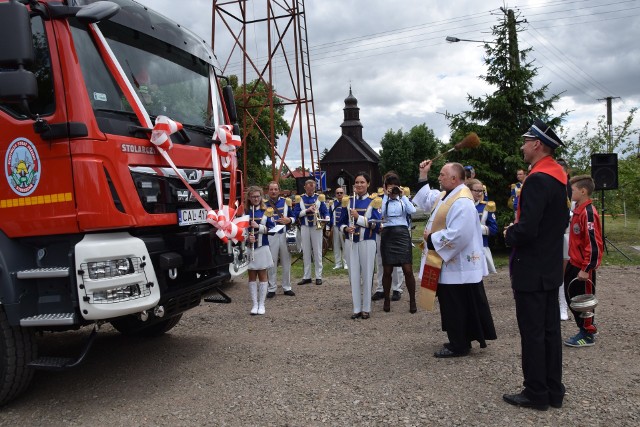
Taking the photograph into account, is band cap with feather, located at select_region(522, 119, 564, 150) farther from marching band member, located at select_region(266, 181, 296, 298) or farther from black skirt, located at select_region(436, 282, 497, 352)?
marching band member, located at select_region(266, 181, 296, 298)

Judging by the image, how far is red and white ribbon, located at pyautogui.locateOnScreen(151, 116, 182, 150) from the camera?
173 inches

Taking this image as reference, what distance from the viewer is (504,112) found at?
15.0 metres

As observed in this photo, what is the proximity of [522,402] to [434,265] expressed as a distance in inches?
64.0

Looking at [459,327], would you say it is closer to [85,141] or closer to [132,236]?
[132,236]

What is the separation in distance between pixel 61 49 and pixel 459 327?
14.6 ft

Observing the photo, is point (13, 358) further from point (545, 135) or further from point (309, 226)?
point (309, 226)

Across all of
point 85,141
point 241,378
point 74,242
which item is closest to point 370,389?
point 241,378

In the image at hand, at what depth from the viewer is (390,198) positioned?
8.00 metres

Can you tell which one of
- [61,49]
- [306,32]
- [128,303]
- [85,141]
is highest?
[306,32]

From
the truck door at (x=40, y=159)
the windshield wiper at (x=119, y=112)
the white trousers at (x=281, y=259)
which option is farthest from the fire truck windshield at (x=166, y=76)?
the white trousers at (x=281, y=259)

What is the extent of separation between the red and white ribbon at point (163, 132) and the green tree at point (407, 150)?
2326 inches

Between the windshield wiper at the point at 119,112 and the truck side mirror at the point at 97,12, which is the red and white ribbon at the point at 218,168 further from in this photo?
the truck side mirror at the point at 97,12

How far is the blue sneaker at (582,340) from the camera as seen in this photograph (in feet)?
18.4

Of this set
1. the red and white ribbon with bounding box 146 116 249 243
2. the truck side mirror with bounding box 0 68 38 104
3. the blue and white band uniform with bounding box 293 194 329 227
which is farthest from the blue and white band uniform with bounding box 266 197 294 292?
the truck side mirror with bounding box 0 68 38 104
